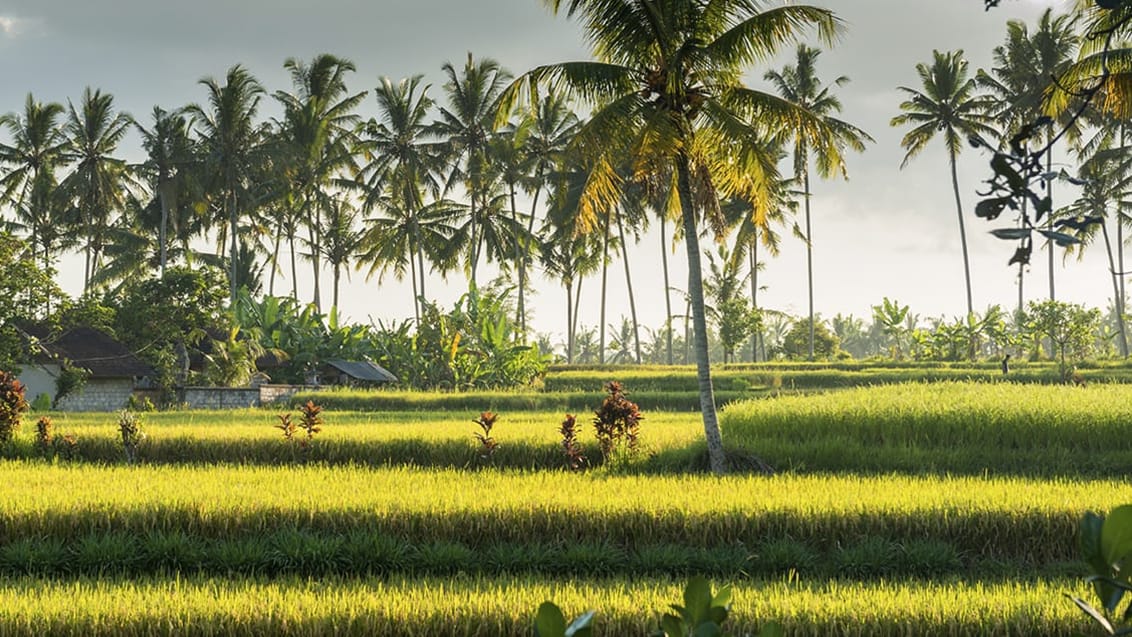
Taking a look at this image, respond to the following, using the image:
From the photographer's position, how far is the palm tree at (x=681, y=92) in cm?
1277

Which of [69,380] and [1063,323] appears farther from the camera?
[1063,323]

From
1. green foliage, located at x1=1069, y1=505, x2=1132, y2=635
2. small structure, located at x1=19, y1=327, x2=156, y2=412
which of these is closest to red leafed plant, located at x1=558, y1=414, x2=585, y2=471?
green foliage, located at x1=1069, y1=505, x2=1132, y2=635

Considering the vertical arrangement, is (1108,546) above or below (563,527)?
above

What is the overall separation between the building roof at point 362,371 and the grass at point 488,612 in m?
25.5

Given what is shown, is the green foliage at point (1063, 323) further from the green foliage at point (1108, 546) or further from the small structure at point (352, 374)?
the green foliage at point (1108, 546)

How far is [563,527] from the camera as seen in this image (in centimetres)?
944

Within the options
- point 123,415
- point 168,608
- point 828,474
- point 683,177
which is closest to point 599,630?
point 168,608

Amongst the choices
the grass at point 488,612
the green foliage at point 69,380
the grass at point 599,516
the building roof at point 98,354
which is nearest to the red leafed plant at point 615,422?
the grass at point 599,516

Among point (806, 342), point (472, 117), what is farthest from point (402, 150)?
point (806, 342)

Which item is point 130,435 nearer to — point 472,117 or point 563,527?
point 563,527

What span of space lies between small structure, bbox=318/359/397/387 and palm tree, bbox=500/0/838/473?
2023 cm

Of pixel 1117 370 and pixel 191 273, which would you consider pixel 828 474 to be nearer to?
pixel 191 273

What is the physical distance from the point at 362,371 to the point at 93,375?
8489 mm

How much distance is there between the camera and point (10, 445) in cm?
1603
